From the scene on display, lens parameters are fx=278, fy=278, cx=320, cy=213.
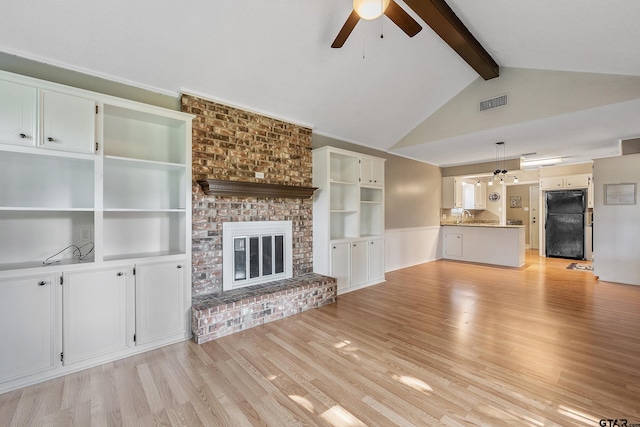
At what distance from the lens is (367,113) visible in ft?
14.9

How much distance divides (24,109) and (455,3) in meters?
4.06

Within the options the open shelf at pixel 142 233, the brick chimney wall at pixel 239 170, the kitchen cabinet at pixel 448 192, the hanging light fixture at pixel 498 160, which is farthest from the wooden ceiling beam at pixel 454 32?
the kitchen cabinet at pixel 448 192

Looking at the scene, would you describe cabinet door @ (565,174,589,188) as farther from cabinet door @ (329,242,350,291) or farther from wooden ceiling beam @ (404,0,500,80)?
cabinet door @ (329,242,350,291)

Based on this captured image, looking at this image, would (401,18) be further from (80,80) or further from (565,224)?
(565,224)

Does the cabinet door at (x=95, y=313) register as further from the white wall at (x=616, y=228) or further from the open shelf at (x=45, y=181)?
the white wall at (x=616, y=228)

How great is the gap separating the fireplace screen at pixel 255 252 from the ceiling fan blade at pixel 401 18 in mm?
2688

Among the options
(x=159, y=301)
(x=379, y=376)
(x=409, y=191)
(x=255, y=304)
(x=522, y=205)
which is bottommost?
(x=379, y=376)

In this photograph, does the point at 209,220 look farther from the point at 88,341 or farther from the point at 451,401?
the point at 451,401

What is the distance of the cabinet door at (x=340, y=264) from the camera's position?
14.3ft

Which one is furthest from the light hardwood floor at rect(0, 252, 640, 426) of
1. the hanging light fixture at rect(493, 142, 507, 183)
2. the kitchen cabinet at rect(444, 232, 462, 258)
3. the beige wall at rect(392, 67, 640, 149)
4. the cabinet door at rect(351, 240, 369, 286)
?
the kitchen cabinet at rect(444, 232, 462, 258)

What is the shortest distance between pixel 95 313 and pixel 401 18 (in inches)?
140

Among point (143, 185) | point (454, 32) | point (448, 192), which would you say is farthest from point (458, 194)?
point (143, 185)

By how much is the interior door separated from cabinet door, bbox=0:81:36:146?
1165 centimetres

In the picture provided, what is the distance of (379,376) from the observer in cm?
221
